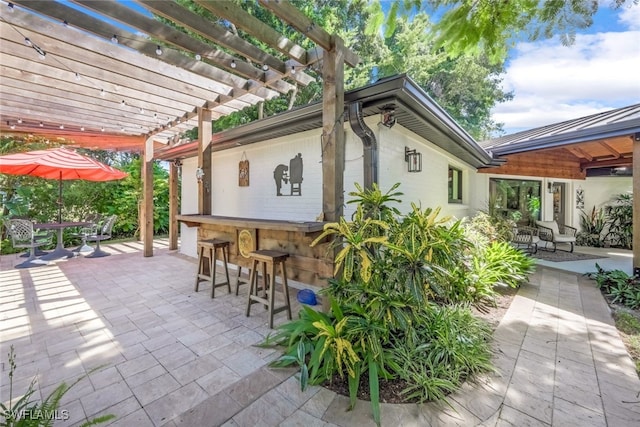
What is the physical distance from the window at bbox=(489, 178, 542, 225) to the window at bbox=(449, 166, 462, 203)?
147 centimetres

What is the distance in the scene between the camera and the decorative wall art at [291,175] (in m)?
4.70

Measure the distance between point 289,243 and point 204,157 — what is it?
2505mm

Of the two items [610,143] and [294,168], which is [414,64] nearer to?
[610,143]

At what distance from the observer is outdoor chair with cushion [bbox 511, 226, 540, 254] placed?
23.8ft

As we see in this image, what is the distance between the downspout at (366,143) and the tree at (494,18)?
0.91 metres

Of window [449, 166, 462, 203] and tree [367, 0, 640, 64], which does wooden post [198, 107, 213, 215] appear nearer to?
tree [367, 0, 640, 64]

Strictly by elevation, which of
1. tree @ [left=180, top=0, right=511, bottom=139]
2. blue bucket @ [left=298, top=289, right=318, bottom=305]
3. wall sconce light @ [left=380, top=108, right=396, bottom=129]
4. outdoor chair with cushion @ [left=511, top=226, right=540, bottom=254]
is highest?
tree @ [left=180, top=0, right=511, bottom=139]

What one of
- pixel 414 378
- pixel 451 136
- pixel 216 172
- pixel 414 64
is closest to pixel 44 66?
pixel 216 172

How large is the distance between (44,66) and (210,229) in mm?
2935

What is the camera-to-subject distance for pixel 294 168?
477 cm

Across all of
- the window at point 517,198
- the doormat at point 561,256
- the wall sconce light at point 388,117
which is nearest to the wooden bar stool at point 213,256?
the wall sconce light at point 388,117

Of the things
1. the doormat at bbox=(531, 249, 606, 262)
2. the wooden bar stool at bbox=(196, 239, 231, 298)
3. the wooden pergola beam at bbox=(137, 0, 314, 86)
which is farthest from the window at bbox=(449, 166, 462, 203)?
the wooden bar stool at bbox=(196, 239, 231, 298)

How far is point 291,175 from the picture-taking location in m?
4.82

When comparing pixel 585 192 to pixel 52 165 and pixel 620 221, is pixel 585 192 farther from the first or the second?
pixel 52 165
